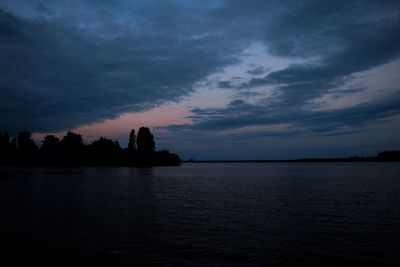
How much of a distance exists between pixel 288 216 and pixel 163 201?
21.8 metres

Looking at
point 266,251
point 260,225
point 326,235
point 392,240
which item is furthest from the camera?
point 260,225

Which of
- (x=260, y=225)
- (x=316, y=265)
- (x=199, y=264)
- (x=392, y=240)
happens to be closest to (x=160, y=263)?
(x=199, y=264)

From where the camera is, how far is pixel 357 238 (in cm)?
2900

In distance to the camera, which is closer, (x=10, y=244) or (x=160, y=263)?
(x=160, y=263)

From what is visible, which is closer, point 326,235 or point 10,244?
point 10,244

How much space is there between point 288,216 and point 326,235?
31.8 feet

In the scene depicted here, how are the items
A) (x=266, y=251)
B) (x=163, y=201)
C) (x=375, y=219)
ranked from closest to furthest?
(x=266, y=251)
(x=375, y=219)
(x=163, y=201)

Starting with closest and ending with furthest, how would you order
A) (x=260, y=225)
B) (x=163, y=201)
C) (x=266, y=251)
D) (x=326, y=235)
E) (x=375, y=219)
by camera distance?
(x=266, y=251) → (x=326, y=235) → (x=260, y=225) → (x=375, y=219) → (x=163, y=201)

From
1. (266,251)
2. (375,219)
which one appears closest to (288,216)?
(375,219)

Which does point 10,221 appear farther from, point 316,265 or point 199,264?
point 316,265

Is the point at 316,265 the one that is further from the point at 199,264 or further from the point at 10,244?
the point at 10,244

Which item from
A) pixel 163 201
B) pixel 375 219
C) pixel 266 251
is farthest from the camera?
pixel 163 201

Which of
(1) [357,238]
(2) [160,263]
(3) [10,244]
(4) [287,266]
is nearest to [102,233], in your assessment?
(3) [10,244]

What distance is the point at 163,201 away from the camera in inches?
2174
